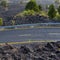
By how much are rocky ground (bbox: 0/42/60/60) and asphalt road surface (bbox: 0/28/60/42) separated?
5112 mm

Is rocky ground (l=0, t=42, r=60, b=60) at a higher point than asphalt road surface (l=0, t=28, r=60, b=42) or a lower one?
higher

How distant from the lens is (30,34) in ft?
57.0

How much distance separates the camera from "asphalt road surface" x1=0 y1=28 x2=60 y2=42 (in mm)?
16172

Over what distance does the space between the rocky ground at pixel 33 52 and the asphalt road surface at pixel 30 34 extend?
16.8ft

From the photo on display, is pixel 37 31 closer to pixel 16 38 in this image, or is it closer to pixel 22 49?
pixel 16 38

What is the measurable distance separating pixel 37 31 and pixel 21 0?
19032 millimetres

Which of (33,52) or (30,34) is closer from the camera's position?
(33,52)

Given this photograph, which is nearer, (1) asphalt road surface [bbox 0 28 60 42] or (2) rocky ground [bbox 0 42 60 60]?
(2) rocky ground [bbox 0 42 60 60]

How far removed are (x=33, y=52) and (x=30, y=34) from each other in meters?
7.30

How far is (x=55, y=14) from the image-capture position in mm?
24609

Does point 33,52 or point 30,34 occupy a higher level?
point 33,52

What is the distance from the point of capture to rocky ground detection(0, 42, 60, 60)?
9797 millimetres

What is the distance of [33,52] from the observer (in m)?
10.1

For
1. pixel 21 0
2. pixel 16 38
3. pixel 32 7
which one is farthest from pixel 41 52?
pixel 21 0
